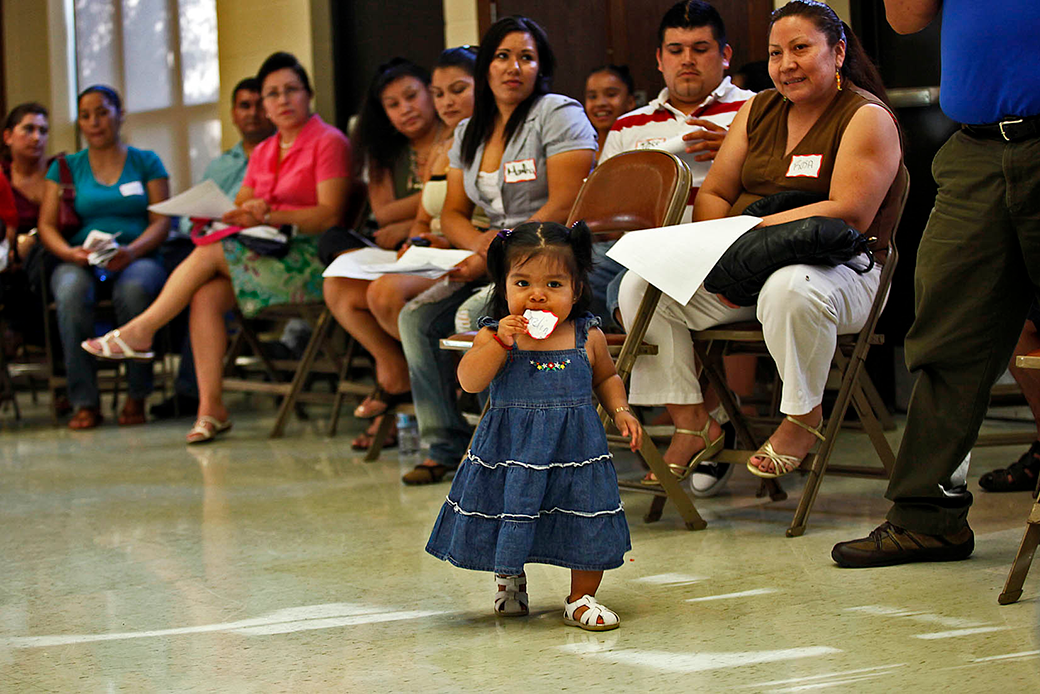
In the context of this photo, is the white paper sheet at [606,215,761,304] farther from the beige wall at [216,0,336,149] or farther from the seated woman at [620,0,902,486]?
the beige wall at [216,0,336,149]

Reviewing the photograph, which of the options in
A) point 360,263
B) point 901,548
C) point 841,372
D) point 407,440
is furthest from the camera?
point 407,440

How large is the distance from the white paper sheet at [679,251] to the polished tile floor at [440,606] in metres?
0.64

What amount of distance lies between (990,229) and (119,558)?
2.17 meters

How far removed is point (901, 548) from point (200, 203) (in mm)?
3401

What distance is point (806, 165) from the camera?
9.59ft

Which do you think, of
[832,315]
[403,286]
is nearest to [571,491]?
[832,315]

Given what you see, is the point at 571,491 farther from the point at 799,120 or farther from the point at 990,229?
the point at 799,120

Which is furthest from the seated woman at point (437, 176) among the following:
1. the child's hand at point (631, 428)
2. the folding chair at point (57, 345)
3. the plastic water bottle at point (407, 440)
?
A: the child's hand at point (631, 428)

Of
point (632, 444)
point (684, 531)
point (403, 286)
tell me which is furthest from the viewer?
point (403, 286)

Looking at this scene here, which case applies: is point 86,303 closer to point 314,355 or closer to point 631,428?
point 314,355

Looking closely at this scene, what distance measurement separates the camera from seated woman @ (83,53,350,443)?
4.81 m

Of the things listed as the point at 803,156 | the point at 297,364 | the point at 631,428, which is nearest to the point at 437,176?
the point at 297,364

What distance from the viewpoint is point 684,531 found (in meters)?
2.93

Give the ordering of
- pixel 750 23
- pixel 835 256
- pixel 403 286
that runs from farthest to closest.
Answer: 1. pixel 750 23
2. pixel 403 286
3. pixel 835 256
